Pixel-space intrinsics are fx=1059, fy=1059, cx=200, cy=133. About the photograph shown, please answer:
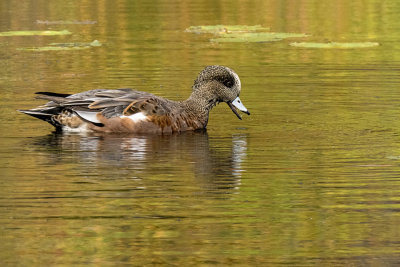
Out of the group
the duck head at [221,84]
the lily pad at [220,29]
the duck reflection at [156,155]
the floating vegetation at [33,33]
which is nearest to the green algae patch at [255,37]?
the lily pad at [220,29]

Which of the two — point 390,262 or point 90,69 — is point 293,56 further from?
point 390,262

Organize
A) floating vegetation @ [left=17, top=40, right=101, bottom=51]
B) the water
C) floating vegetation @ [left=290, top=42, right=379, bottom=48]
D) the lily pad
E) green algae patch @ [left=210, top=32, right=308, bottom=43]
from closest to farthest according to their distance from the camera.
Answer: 1. the water
2. floating vegetation @ [left=290, top=42, right=379, bottom=48]
3. floating vegetation @ [left=17, top=40, right=101, bottom=51]
4. green algae patch @ [left=210, top=32, right=308, bottom=43]
5. the lily pad

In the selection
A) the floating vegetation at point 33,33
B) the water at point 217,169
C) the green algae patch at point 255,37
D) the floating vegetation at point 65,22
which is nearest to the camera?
the water at point 217,169

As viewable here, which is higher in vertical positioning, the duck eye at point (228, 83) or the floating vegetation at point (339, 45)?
the duck eye at point (228, 83)

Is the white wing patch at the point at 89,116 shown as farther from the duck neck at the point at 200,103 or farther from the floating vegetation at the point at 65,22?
the floating vegetation at the point at 65,22

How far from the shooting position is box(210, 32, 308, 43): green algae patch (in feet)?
65.2

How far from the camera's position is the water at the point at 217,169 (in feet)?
23.0

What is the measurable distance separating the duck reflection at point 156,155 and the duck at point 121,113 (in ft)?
0.46

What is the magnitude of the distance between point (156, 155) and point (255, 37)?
33.2 ft

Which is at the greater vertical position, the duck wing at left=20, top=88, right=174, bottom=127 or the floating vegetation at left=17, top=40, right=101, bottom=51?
the duck wing at left=20, top=88, right=174, bottom=127

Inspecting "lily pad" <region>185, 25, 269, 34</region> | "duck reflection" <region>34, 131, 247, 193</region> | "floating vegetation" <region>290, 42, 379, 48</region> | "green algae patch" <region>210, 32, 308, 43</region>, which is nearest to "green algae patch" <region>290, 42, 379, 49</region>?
"floating vegetation" <region>290, 42, 379, 48</region>

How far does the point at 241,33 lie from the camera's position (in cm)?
2117

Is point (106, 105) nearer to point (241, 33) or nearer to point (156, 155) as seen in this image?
point (156, 155)

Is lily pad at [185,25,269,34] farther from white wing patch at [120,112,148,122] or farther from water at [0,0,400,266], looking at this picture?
white wing patch at [120,112,148,122]
